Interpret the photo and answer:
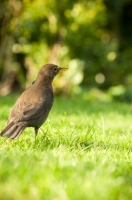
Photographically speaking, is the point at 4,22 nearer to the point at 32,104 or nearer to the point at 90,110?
the point at 90,110

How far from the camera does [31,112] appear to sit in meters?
4.83

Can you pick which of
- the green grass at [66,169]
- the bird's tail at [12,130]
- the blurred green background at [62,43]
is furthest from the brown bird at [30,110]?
the blurred green background at [62,43]

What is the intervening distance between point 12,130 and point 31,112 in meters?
0.28

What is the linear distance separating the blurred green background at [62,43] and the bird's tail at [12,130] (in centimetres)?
921

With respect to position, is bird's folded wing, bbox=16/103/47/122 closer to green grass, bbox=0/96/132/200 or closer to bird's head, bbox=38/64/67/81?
green grass, bbox=0/96/132/200

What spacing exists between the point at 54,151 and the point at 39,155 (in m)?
0.33

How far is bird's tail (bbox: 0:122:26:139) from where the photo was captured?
4.57 meters

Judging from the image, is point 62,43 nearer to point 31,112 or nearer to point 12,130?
point 31,112

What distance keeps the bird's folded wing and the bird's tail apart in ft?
0.22

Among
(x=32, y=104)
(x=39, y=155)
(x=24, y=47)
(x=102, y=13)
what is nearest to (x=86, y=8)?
(x=102, y=13)

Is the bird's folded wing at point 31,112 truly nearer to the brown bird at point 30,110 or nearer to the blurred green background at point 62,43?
the brown bird at point 30,110

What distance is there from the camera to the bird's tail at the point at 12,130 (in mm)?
4574

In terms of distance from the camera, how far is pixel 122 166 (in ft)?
12.7

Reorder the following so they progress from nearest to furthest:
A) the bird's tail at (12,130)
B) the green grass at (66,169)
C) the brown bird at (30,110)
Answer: the green grass at (66,169)
the bird's tail at (12,130)
the brown bird at (30,110)
